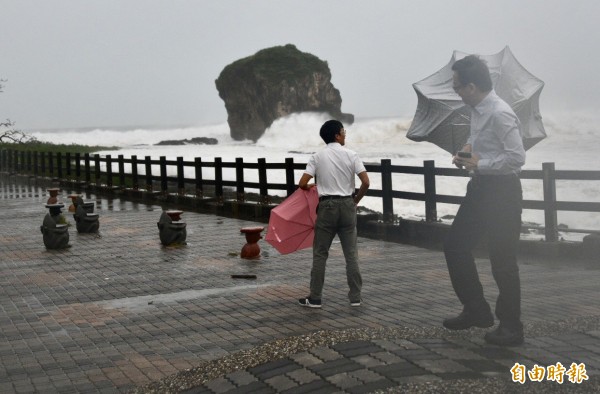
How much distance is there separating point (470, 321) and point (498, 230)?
0.80 m

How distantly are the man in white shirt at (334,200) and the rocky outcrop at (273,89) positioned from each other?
394 ft

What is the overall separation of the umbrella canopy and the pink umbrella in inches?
256

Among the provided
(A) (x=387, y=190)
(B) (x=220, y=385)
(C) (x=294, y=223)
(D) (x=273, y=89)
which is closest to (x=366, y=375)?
(B) (x=220, y=385)

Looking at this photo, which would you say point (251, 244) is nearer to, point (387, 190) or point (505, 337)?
point (387, 190)

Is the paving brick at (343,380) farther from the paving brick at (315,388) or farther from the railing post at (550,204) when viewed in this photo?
the railing post at (550,204)

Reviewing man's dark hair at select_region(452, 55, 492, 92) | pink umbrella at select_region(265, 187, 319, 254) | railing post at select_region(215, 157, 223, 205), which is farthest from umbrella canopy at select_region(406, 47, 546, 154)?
man's dark hair at select_region(452, 55, 492, 92)

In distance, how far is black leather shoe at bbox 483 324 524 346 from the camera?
6609 millimetres

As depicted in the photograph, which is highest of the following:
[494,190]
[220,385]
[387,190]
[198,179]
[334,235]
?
[494,190]

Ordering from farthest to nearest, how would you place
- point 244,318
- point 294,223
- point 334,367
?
1. point 294,223
2. point 244,318
3. point 334,367

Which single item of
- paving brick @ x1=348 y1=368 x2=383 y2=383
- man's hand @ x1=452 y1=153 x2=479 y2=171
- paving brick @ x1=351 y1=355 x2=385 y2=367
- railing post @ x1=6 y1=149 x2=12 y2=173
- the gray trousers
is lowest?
paving brick @ x1=348 y1=368 x2=383 y2=383

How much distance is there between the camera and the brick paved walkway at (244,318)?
6.23 m

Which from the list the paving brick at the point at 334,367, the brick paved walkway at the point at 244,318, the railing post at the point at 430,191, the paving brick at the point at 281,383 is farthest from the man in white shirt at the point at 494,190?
the railing post at the point at 430,191

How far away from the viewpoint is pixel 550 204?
1228 centimetres

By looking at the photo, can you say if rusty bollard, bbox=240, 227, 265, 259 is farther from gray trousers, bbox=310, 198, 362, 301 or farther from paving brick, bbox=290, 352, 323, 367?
paving brick, bbox=290, 352, 323, 367
